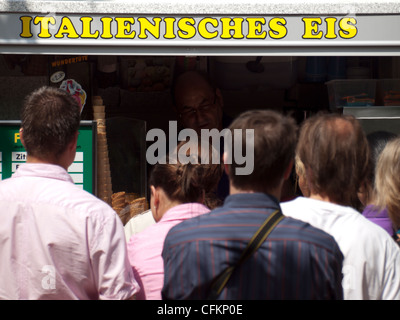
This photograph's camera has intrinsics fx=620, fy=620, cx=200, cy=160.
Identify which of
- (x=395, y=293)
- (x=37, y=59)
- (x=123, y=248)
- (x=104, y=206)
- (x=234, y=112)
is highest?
(x=37, y=59)

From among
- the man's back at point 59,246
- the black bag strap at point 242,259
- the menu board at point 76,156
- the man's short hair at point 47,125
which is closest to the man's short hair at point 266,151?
the black bag strap at point 242,259

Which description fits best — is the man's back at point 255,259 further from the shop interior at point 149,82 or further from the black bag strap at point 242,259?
the shop interior at point 149,82

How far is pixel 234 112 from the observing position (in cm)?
428

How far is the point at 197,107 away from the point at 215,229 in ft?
7.07

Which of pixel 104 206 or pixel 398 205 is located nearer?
pixel 104 206

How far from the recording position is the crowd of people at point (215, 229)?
1.91 meters

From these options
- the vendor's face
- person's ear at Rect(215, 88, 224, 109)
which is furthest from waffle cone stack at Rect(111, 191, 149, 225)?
person's ear at Rect(215, 88, 224, 109)

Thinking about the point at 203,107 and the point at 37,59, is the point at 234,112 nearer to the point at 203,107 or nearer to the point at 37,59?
the point at 203,107

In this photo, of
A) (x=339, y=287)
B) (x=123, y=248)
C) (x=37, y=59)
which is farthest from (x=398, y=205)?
(x=37, y=59)

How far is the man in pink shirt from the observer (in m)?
2.17

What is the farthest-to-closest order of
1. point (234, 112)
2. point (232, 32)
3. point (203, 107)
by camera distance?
1. point (234, 112)
2. point (203, 107)
3. point (232, 32)

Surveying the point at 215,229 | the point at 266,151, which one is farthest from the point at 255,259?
the point at 266,151

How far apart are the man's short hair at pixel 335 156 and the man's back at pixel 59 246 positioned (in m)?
0.75
